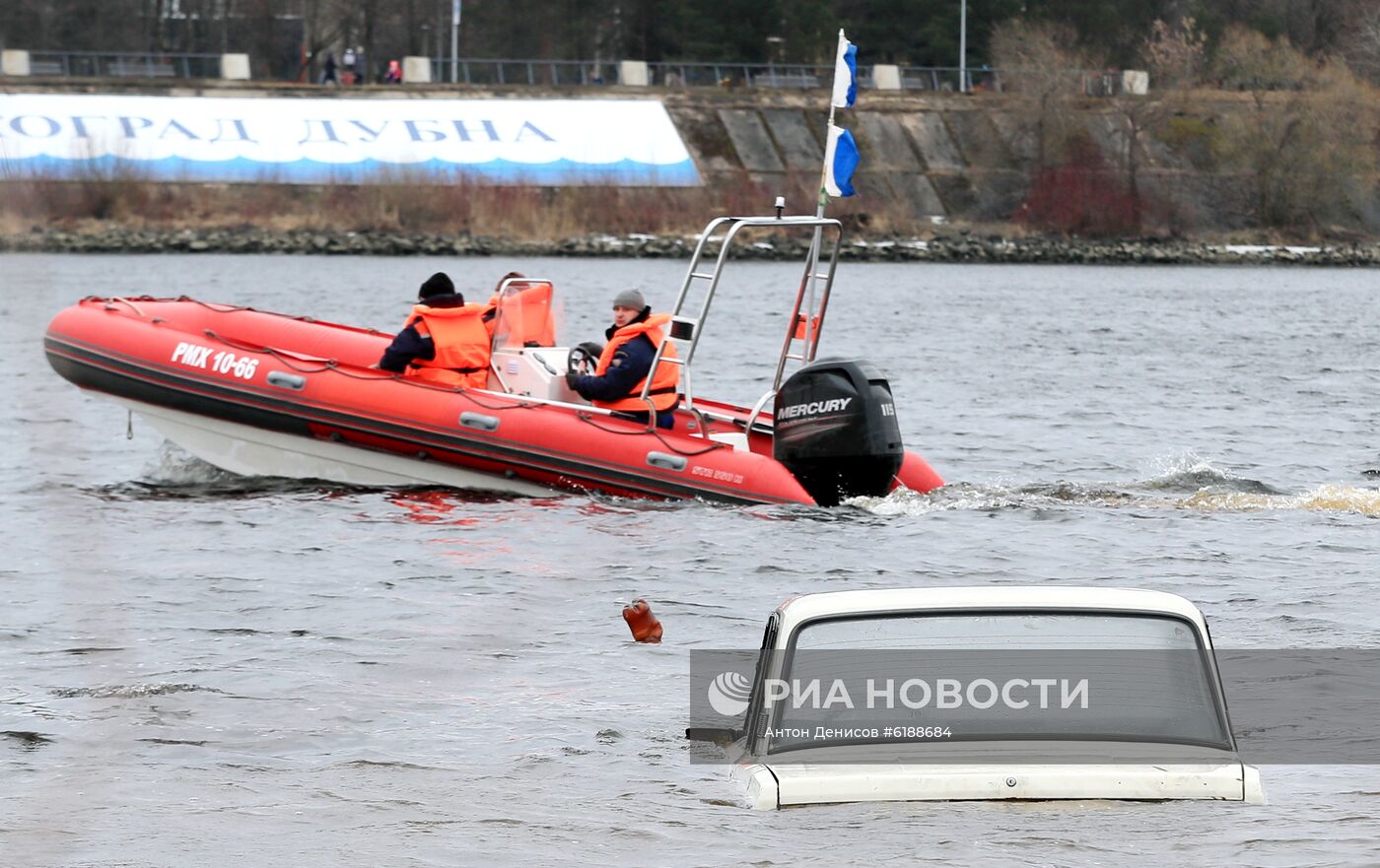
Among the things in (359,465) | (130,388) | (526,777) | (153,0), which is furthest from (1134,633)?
(153,0)

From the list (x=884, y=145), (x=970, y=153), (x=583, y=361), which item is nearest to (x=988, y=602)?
(x=583, y=361)

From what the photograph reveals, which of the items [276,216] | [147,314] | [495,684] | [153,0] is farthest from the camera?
[153,0]

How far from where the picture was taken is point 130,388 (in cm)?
1423

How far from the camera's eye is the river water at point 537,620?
5.83 m

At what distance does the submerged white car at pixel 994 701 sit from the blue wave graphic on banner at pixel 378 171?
158 feet

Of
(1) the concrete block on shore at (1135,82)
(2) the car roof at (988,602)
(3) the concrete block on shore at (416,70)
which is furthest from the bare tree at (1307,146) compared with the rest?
(2) the car roof at (988,602)

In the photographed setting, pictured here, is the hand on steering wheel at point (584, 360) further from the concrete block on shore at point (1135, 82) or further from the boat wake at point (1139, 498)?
the concrete block on shore at point (1135, 82)

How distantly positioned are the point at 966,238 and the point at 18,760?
50.0 meters

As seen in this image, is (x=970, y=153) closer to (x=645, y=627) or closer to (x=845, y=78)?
(x=845, y=78)

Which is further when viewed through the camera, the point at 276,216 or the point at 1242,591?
the point at 276,216

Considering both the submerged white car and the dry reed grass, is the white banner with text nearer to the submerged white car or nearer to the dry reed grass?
the dry reed grass

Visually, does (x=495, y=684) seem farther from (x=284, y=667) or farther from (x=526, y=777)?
(x=526, y=777)

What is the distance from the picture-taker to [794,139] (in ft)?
197

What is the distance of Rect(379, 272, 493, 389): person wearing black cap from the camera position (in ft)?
44.6
